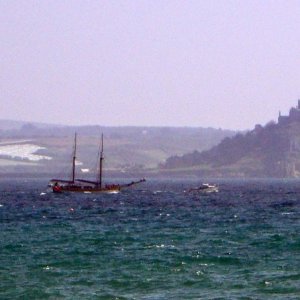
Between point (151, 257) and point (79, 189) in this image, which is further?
point (79, 189)

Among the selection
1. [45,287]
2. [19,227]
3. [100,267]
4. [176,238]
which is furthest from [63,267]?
[19,227]

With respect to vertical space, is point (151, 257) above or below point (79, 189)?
below

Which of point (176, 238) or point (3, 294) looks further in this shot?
point (176, 238)

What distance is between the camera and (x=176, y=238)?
2215 inches

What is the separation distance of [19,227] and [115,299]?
3106 centimetres

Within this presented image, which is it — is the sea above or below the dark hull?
below

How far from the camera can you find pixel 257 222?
230 feet

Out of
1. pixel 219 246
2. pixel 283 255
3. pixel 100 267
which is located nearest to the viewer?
pixel 100 267

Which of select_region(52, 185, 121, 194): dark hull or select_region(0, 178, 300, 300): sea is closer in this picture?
select_region(0, 178, 300, 300): sea

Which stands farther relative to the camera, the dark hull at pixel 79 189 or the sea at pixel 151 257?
Result: the dark hull at pixel 79 189

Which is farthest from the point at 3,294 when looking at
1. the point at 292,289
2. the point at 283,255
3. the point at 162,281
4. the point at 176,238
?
the point at 176,238

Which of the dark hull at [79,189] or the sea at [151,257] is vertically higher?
the dark hull at [79,189]

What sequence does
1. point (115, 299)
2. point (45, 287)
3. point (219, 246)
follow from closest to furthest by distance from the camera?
point (115, 299), point (45, 287), point (219, 246)

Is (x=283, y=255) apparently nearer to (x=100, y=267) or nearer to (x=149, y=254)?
(x=149, y=254)
